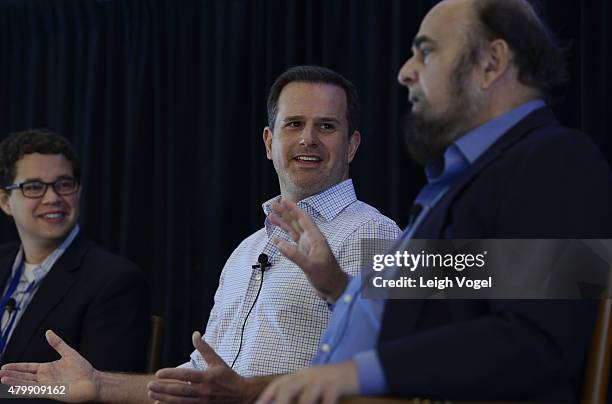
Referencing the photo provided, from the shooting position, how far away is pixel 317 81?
2.39 meters

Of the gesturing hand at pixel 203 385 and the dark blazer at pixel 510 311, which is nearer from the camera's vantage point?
the dark blazer at pixel 510 311

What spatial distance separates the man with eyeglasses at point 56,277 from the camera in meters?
2.63

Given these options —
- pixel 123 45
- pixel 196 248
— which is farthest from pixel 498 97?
pixel 123 45

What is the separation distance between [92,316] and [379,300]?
141 cm

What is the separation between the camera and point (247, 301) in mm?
2164

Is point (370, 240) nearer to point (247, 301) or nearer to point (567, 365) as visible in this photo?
point (247, 301)

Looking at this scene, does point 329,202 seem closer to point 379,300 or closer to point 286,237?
point 286,237

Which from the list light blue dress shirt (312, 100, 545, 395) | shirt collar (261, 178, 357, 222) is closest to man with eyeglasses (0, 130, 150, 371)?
shirt collar (261, 178, 357, 222)

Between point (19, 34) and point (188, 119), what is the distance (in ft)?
3.87

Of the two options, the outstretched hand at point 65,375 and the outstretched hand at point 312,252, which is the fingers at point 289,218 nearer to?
the outstretched hand at point 312,252

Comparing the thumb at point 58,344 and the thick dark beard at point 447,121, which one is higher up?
the thick dark beard at point 447,121

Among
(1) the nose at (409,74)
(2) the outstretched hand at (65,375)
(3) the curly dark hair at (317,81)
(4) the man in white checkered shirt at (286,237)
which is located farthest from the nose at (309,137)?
(2) the outstretched hand at (65,375)

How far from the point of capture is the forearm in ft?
7.00

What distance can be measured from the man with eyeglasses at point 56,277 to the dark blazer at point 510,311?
147 cm
